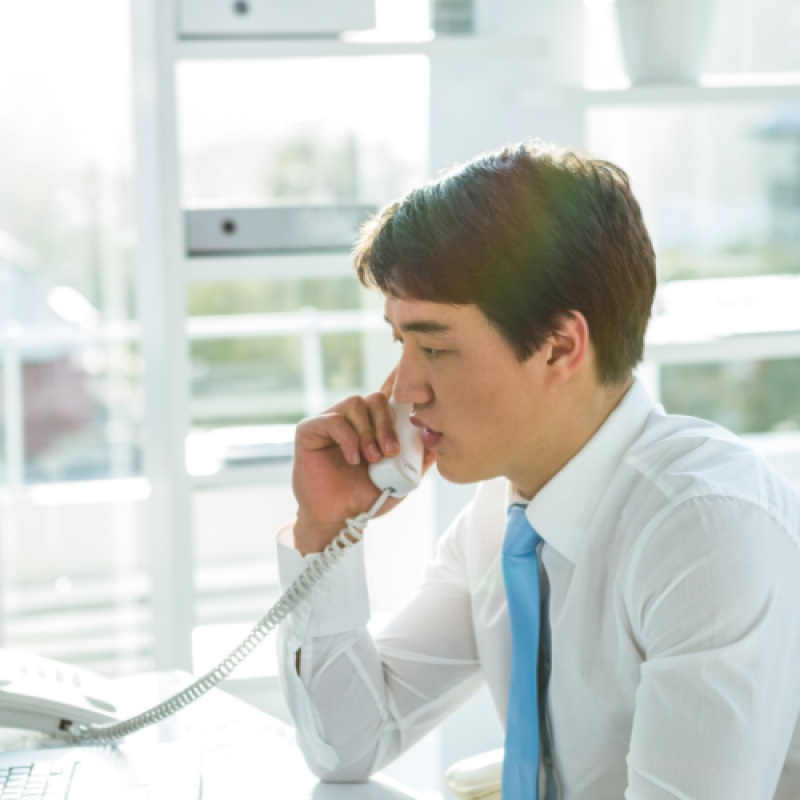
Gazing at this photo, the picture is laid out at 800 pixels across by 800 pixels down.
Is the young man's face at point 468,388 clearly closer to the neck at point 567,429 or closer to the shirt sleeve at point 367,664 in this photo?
the neck at point 567,429

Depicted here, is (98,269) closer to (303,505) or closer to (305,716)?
(303,505)

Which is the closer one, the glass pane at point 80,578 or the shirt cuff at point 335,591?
the shirt cuff at point 335,591

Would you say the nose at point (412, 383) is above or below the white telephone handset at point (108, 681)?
above

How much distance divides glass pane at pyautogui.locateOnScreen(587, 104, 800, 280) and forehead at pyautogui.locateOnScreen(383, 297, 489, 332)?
51.6 inches

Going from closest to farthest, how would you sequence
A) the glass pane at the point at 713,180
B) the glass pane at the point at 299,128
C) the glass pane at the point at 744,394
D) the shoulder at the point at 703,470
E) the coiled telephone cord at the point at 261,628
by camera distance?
1. the shoulder at the point at 703,470
2. the coiled telephone cord at the point at 261,628
3. the glass pane at the point at 299,128
4. the glass pane at the point at 713,180
5. the glass pane at the point at 744,394

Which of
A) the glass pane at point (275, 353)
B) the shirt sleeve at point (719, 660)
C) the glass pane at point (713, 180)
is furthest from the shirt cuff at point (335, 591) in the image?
the glass pane at point (713, 180)

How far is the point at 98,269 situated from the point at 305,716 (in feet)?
4.57

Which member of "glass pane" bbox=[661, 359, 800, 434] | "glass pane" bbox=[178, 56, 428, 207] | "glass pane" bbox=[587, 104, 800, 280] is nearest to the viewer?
"glass pane" bbox=[178, 56, 428, 207]

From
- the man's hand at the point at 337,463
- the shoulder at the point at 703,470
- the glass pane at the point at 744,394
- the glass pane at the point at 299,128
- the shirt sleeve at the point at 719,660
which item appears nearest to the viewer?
the shirt sleeve at the point at 719,660

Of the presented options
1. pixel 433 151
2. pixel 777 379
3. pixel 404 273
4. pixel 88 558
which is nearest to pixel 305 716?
pixel 404 273

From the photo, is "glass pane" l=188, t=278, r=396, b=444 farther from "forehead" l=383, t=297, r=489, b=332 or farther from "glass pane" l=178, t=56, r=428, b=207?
"forehead" l=383, t=297, r=489, b=332

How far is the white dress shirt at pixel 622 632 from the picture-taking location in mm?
984

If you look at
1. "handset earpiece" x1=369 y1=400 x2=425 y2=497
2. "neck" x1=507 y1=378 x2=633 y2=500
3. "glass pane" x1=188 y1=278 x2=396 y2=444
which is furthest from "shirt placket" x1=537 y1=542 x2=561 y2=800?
"glass pane" x1=188 y1=278 x2=396 y2=444

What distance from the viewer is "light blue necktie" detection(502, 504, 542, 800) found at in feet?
3.96
